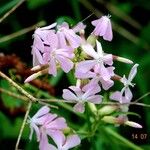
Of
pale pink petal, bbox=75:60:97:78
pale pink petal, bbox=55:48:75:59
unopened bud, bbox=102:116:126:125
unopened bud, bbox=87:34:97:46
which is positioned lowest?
unopened bud, bbox=102:116:126:125

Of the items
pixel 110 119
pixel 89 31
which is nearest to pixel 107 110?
pixel 110 119

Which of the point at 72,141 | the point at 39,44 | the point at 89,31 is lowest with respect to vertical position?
the point at 72,141

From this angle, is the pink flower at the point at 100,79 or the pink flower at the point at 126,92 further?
the pink flower at the point at 126,92

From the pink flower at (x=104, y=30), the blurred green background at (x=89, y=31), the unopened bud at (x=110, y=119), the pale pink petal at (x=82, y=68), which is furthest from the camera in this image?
the blurred green background at (x=89, y=31)

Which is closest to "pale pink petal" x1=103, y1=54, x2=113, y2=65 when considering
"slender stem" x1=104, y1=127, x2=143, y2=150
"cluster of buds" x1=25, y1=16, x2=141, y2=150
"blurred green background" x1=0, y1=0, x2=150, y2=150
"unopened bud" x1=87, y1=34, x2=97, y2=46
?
A: "cluster of buds" x1=25, y1=16, x2=141, y2=150

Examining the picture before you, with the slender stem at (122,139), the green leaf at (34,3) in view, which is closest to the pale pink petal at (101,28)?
the slender stem at (122,139)

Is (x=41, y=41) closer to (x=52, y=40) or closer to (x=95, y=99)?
(x=52, y=40)

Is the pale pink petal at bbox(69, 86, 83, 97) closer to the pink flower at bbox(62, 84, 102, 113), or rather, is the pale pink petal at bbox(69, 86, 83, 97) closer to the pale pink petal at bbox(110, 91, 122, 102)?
the pink flower at bbox(62, 84, 102, 113)

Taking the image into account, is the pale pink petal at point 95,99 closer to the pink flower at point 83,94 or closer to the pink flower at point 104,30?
the pink flower at point 83,94

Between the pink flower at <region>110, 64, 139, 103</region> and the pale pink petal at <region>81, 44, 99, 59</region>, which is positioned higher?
the pale pink petal at <region>81, 44, 99, 59</region>
